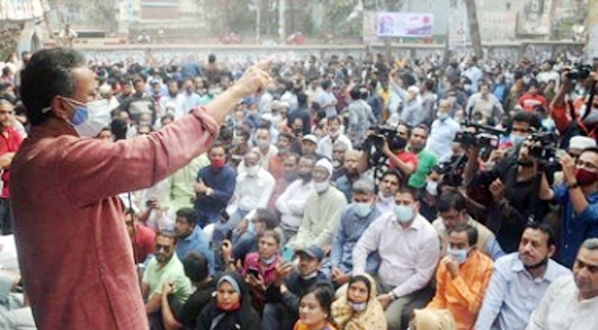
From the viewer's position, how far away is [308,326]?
13.5 feet

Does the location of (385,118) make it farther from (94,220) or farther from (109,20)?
(109,20)

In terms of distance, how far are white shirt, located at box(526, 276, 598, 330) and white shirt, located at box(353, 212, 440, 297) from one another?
1069mm

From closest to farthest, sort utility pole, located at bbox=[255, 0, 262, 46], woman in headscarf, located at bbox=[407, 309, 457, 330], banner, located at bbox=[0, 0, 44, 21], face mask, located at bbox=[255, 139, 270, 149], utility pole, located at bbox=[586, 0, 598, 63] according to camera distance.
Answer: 1. woman in headscarf, located at bbox=[407, 309, 457, 330]
2. face mask, located at bbox=[255, 139, 270, 149]
3. utility pole, located at bbox=[586, 0, 598, 63]
4. banner, located at bbox=[0, 0, 44, 21]
5. utility pole, located at bbox=[255, 0, 262, 46]

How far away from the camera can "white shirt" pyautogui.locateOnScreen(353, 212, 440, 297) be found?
469 cm

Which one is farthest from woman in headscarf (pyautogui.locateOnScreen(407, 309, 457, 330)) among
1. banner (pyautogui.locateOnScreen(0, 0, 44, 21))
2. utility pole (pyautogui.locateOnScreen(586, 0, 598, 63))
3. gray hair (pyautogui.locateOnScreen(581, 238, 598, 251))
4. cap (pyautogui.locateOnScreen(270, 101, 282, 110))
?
banner (pyautogui.locateOnScreen(0, 0, 44, 21))

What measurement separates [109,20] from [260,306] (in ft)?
89.6

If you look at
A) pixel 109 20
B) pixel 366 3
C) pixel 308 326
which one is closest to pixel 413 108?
pixel 308 326

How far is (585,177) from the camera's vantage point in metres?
4.18

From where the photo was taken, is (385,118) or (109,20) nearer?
(385,118)

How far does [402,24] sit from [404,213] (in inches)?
726

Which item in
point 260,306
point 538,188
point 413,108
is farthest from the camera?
point 413,108

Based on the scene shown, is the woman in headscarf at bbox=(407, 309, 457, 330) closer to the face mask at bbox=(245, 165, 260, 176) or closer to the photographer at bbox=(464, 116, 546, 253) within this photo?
the photographer at bbox=(464, 116, 546, 253)

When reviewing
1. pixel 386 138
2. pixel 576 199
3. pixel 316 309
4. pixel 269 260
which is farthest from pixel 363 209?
pixel 576 199

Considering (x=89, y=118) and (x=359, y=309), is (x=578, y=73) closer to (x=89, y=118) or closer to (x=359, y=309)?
(x=359, y=309)
